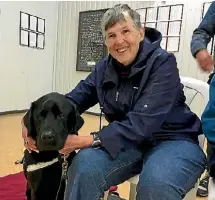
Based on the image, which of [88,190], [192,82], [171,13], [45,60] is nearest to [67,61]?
[45,60]

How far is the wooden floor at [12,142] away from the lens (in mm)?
2230

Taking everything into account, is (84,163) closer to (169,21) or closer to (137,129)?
(137,129)

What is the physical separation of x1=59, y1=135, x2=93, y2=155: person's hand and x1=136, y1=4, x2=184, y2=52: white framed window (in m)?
3.19

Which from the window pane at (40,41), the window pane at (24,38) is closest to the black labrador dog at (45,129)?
the window pane at (24,38)

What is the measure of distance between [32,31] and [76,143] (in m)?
4.25

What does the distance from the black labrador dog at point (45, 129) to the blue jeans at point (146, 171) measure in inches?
6.7

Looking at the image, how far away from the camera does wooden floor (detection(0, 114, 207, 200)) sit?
87.8 inches

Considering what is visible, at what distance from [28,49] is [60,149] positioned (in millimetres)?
4176

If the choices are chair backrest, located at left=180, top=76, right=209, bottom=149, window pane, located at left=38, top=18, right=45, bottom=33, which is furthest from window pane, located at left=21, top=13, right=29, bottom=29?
chair backrest, located at left=180, top=76, right=209, bottom=149

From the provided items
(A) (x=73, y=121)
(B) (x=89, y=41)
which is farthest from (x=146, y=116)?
(B) (x=89, y=41)

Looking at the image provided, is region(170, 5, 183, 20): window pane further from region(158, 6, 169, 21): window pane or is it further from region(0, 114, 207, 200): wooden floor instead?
region(0, 114, 207, 200): wooden floor

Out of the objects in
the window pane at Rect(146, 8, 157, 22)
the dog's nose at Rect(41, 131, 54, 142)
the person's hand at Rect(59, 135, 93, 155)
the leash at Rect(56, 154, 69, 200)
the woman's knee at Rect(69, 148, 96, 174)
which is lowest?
the leash at Rect(56, 154, 69, 200)

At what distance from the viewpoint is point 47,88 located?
18.3 ft

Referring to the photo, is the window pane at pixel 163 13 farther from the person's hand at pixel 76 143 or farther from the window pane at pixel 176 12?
the person's hand at pixel 76 143
